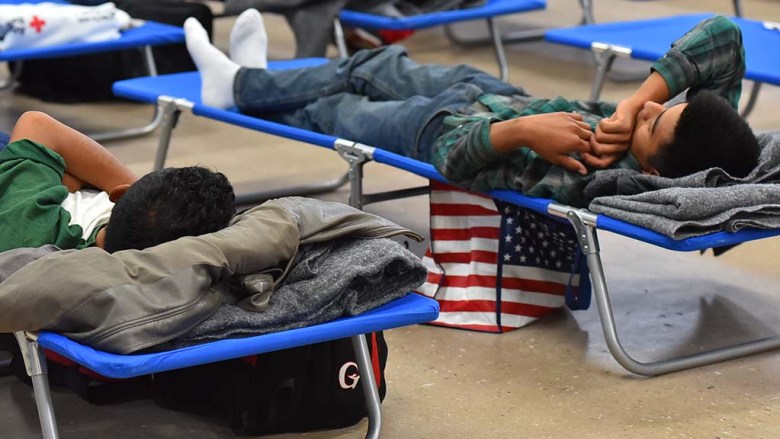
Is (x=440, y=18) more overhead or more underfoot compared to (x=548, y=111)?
more underfoot

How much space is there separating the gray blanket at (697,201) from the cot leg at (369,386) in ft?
1.99

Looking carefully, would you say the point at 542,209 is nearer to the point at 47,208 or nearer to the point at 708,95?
the point at 708,95

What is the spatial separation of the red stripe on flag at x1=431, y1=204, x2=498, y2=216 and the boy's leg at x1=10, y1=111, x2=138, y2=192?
0.75 m

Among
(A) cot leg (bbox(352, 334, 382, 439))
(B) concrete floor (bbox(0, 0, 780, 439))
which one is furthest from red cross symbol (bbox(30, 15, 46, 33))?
(A) cot leg (bbox(352, 334, 382, 439))

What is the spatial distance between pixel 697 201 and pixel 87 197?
3.78 feet

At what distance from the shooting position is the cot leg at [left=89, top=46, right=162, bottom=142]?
4.21 metres

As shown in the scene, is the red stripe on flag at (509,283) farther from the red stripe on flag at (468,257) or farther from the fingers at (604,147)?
the fingers at (604,147)

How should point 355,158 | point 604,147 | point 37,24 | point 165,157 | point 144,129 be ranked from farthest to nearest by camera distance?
point 144,129, point 37,24, point 165,157, point 355,158, point 604,147

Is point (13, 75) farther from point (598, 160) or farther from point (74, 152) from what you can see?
point (598, 160)

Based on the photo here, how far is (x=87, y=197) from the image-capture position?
237 cm

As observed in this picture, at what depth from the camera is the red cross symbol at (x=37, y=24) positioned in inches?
154

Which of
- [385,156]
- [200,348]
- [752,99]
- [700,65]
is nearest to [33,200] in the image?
[200,348]

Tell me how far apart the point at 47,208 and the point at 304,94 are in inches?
47.0

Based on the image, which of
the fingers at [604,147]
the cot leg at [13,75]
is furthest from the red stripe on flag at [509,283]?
the cot leg at [13,75]
